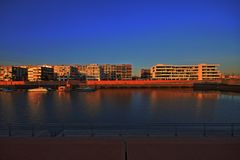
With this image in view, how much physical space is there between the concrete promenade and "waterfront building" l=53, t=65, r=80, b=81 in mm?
154578

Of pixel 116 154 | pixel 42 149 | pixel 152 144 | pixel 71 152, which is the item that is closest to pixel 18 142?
pixel 42 149

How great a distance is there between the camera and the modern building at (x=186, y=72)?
138000 millimetres

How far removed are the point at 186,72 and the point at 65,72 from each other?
86510mm

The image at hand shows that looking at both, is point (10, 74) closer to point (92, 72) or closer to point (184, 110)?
point (92, 72)

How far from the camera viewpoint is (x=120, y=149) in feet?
23.8

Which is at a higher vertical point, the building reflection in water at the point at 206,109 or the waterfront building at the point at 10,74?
the waterfront building at the point at 10,74

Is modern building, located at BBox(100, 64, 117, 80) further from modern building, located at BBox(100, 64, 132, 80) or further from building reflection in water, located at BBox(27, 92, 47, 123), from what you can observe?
building reflection in water, located at BBox(27, 92, 47, 123)

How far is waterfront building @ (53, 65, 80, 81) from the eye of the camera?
528ft

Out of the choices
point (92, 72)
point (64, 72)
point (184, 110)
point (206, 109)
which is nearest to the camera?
point (184, 110)

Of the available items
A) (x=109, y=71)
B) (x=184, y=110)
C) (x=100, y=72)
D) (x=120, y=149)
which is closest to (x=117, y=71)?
A: (x=109, y=71)

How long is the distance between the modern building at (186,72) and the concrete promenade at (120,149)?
13507 centimetres

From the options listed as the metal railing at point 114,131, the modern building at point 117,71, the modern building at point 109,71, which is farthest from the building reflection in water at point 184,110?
the modern building at point 109,71

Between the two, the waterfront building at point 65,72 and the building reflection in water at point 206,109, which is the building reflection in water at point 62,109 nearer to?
the building reflection in water at point 206,109

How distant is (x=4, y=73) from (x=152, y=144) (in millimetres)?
165824
